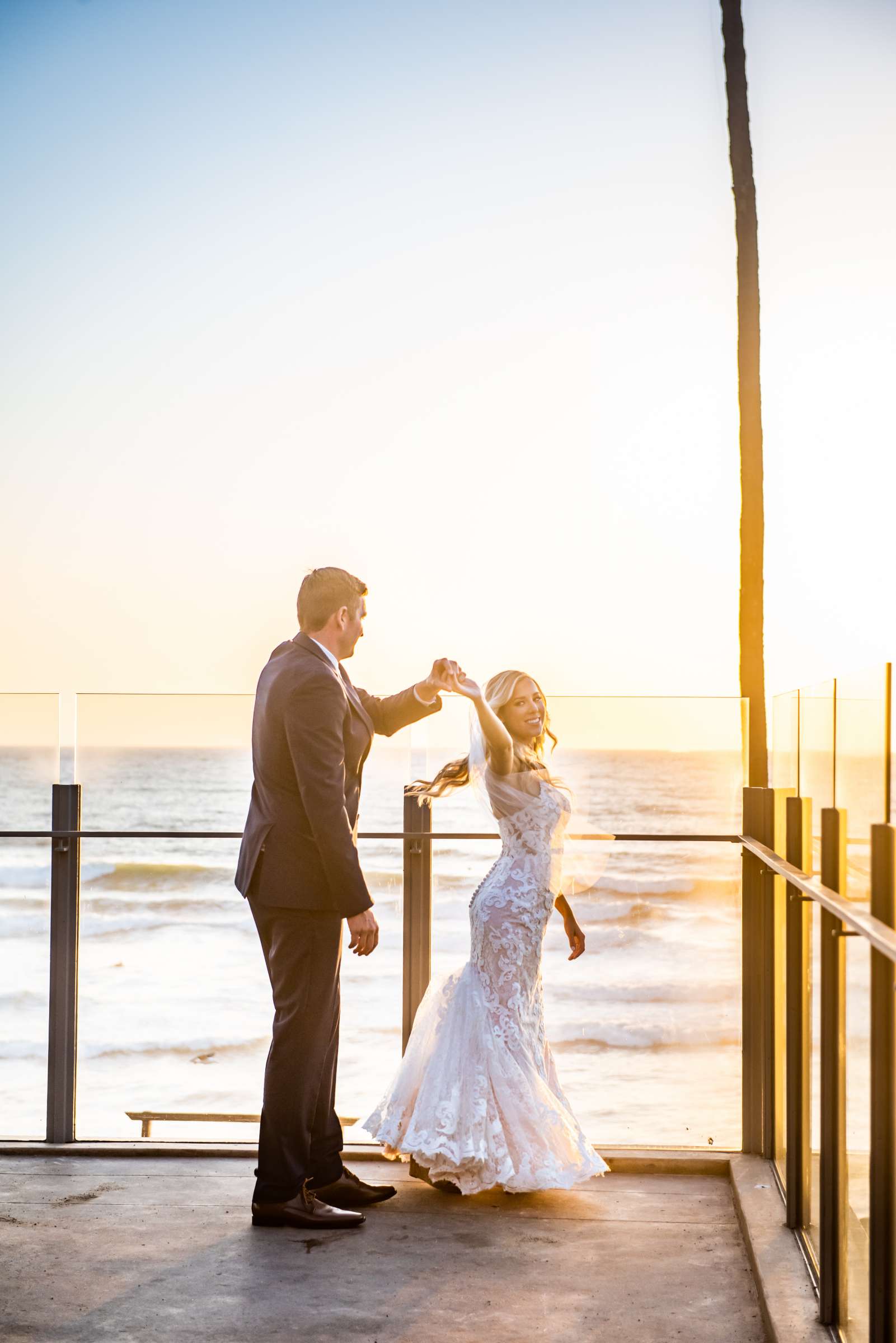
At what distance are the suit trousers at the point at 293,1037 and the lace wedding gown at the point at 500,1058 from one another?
0.38 metres

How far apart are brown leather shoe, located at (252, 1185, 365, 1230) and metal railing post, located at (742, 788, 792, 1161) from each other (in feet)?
4.55

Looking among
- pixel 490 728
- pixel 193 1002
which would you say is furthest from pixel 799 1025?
pixel 193 1002

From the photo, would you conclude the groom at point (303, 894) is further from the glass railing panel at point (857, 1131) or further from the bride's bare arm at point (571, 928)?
the glass railing panel at point (857, 1131)

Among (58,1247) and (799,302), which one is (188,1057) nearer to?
(799,302)

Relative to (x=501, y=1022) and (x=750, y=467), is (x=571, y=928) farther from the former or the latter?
(x=750, y=467)

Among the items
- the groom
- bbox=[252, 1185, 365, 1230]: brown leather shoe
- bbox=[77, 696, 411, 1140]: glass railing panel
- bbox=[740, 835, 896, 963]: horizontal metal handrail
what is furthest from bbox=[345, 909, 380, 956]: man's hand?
bbox=[740, 835, 896, 963]: horizontal metal handrail

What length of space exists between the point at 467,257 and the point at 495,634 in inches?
390

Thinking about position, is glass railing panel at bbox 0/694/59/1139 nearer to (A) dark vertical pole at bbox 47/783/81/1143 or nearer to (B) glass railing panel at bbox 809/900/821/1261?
(A) dark vertical pole at bbox 47/783/81/1143

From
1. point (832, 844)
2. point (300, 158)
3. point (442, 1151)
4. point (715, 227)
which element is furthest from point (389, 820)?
point (832, 844)

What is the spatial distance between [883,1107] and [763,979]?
7.59 ft

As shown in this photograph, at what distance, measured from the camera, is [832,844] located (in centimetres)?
294

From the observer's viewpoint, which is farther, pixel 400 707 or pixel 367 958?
pixel 367 958

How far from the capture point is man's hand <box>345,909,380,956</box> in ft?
13.4

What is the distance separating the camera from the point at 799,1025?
3635 mm
